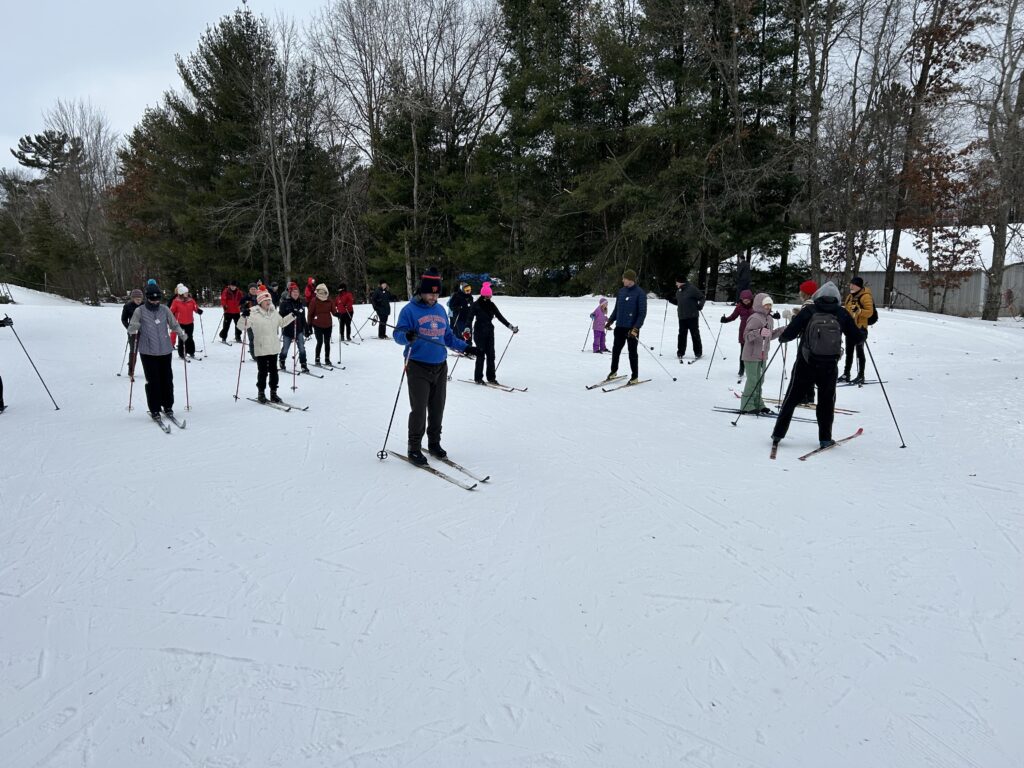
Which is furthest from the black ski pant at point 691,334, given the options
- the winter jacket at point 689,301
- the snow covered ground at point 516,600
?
the snow covered ground at point 516,600

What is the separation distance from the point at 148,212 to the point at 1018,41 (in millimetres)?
34608

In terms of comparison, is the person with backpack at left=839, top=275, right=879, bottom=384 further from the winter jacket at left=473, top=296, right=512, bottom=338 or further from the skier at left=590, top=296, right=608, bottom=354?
the winter jacket at left=473, top=296, right=512, bottom=338

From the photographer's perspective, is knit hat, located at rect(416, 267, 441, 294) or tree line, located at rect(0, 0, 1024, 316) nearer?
knit hat, located at rect(416, 267, 441, 294)

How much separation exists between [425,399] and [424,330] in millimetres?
680

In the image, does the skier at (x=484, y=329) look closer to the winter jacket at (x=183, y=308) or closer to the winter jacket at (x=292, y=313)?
the winter jacket at (x=292, y=313)

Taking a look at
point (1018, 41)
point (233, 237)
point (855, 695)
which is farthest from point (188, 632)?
point (233, 237)

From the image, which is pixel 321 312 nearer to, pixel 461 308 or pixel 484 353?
pixel 461 308

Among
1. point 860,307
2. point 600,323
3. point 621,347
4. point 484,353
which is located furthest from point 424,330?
point 600,323

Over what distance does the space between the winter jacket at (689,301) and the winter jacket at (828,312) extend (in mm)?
5727

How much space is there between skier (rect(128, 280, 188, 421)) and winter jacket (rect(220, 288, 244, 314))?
21.3 feet

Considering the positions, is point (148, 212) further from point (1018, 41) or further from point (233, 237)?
point (1018, 41)

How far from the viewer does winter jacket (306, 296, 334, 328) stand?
465 inches

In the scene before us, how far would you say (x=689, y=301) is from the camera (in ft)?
39.9

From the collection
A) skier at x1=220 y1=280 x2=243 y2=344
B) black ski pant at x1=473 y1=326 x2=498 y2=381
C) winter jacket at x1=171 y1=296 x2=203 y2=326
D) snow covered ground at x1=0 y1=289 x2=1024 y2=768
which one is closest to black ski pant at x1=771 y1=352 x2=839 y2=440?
snow covered ground at x1=0 y1=289 x2=1024 y2=768
